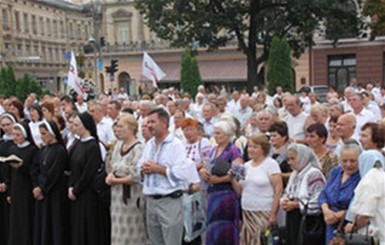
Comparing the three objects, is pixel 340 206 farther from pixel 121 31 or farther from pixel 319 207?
pixel 121 31

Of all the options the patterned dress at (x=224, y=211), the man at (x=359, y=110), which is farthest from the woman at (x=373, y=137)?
the man at (x=359, y=110)

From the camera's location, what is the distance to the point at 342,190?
5.68 metres

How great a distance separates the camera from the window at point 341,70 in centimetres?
4112

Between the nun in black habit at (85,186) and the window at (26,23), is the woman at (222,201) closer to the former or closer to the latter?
the nun in black habit at (85,186)

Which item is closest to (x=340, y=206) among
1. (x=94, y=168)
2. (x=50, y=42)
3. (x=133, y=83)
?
(x=94, y=168)

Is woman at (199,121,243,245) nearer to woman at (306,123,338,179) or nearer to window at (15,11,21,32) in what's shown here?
woman at (306,123,338,179)

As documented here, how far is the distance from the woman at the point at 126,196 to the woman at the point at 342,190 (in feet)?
7.91

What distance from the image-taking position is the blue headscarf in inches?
208

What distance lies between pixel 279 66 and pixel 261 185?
72.9 ft

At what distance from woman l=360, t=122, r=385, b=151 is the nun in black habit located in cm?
349

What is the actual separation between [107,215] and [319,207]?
315 cm

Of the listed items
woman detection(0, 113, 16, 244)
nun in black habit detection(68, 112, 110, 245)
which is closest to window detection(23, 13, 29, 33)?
woman detection(0, 113, 16, 244)

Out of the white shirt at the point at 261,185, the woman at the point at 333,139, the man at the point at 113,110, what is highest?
the man at the point at 113,110

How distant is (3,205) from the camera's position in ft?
29.3
